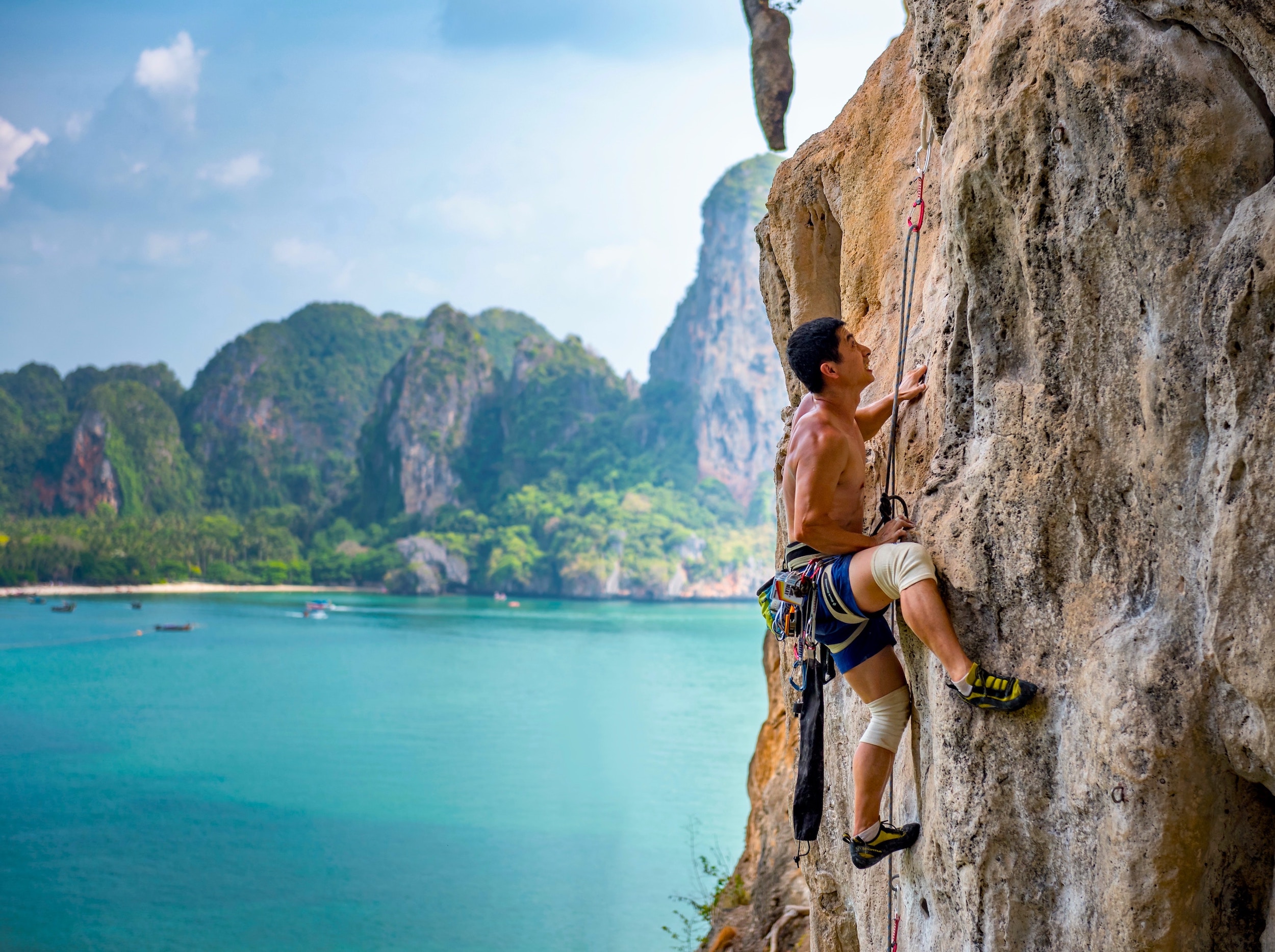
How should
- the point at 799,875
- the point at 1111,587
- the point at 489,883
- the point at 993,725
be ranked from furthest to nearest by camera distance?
the point at 489,883, the point at 799,875, the point at 993,725, the point at 1111,587

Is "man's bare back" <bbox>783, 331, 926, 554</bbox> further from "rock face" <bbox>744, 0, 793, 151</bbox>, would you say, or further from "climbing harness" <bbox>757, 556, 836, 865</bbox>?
"rock face" <bbox>744, 0, 793, 151</bbox>

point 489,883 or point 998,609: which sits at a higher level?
point 998,609

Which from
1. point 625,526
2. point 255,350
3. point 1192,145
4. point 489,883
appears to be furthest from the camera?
point 255,350

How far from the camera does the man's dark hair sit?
9.86 feet

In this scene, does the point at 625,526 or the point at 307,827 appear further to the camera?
the point at 625,526

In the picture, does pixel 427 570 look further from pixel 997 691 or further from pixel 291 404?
pixel 997 691

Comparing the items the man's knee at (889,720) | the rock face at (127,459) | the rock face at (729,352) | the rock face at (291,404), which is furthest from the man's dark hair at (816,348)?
the rock face at (291,404)

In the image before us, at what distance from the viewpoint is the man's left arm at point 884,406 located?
3.22m

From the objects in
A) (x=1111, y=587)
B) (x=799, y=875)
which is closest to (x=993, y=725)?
(x=1111, y=587)

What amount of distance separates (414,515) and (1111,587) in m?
95.3

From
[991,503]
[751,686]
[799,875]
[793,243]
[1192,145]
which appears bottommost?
[751,686]

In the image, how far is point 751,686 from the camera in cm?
4138

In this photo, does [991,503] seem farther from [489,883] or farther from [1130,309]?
[489,883]

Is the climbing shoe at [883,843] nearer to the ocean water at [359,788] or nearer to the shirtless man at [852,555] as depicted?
the shirtless man at [852,555]
